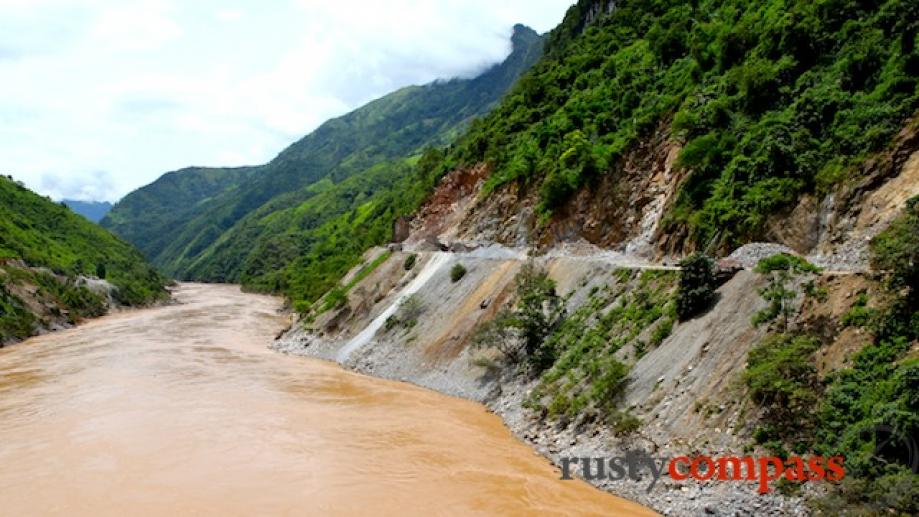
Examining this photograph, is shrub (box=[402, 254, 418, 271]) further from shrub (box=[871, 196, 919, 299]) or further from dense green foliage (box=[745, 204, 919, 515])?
shrub (box=[871, 196, 919, 299])

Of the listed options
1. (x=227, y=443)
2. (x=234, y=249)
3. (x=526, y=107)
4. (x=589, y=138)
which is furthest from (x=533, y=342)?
(x=234, y=249)

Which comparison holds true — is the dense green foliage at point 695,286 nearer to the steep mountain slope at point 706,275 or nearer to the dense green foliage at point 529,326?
the steep mountain slope at point 706,275

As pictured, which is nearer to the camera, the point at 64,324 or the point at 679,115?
the point at 679,115

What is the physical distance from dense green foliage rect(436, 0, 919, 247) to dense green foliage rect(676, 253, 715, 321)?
3.93m

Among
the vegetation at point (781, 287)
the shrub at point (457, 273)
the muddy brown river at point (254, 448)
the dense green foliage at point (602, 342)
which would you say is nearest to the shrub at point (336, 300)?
the muddy brown river at point (254, 448)

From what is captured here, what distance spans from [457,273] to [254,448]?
20.9 meters

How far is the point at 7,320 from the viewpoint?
182ft

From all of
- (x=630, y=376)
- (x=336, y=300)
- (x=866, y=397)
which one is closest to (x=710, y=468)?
(x=866, y=397)

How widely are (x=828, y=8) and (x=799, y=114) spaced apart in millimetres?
5998

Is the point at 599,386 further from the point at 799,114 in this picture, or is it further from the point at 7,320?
the point at 7,320

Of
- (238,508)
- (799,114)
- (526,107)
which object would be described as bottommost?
(238,508)

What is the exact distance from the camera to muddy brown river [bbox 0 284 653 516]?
17.3 m

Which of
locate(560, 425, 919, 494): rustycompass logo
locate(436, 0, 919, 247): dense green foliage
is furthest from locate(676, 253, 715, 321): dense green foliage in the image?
locate(560, 425, 919, 494): rustycompass logo

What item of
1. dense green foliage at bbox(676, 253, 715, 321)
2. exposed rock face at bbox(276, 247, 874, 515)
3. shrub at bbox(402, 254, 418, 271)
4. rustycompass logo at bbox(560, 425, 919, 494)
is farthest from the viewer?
shrub at bbox(402, 254, 418, 271)
